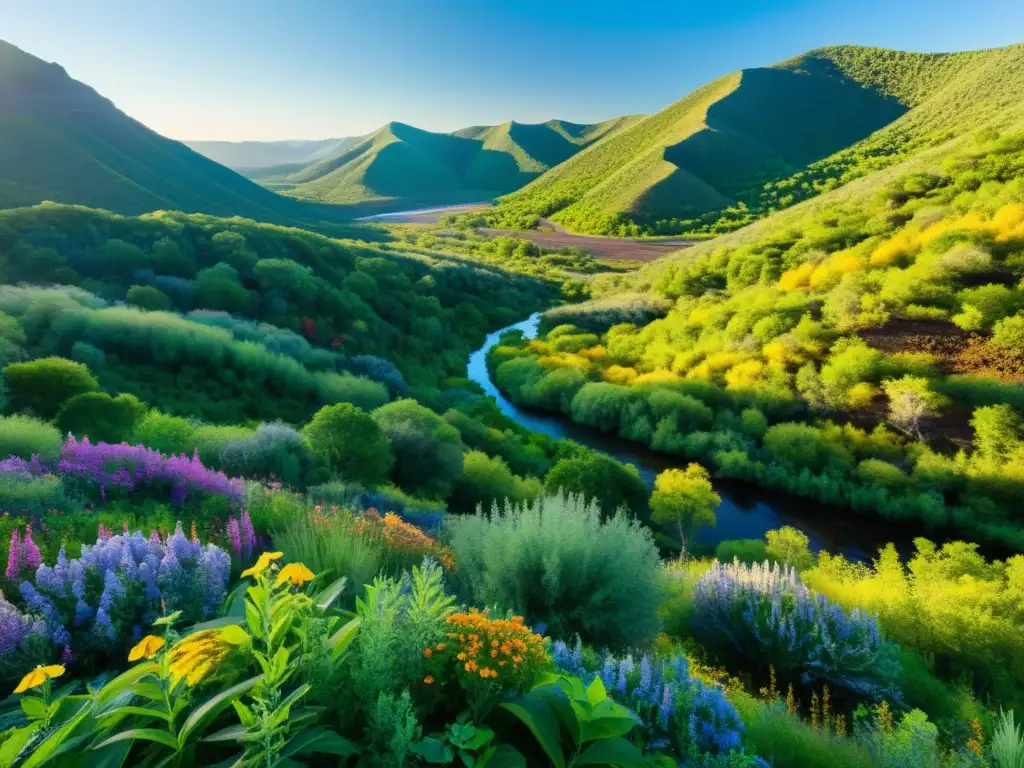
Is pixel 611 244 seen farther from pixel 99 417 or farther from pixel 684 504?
pixel 99 417

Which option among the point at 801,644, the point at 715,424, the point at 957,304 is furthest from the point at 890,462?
the point at 801,644

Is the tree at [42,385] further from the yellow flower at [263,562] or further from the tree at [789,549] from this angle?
the tree at [789,549]

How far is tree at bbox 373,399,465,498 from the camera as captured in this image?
1286 cm

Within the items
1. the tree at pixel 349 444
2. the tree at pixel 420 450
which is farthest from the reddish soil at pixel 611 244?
the tree at pixel 349 444

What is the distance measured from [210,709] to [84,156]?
88058 mm

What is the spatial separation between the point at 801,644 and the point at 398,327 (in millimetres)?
28802

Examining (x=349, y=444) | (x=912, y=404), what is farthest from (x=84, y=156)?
(x=912, y=404)

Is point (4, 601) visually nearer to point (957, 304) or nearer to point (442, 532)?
point (442, 532)

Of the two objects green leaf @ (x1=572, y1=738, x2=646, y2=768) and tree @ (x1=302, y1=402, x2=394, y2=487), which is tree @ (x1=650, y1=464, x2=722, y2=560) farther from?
green leaf @ (x1=572, y1=738, x2=646, y2=768)

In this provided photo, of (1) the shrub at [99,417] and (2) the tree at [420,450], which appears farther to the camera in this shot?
(2) the tree at [420,450]

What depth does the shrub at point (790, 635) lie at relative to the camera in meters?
5.89

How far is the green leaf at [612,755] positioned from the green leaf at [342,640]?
3.88ft

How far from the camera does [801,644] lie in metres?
6.07

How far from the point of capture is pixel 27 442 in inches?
266
